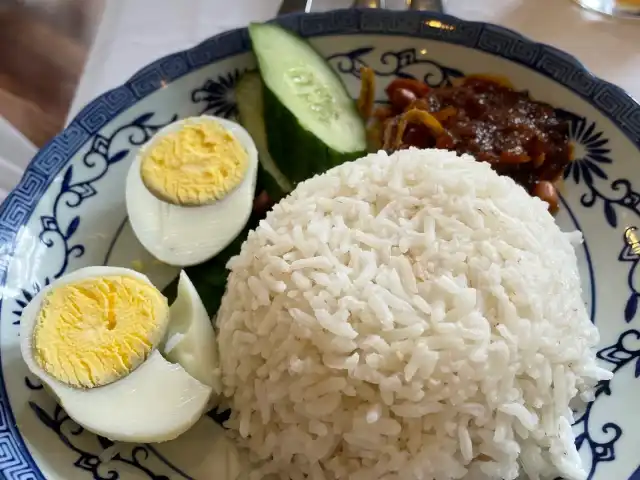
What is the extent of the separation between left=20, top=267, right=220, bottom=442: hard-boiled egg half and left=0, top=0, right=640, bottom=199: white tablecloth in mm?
829

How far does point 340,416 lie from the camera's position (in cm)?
146

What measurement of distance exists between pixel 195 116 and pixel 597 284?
4.04 feet

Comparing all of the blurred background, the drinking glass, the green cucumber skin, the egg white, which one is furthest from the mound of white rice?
the blurred background

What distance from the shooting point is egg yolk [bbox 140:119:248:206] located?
1890 mm

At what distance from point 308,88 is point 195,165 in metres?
0.42

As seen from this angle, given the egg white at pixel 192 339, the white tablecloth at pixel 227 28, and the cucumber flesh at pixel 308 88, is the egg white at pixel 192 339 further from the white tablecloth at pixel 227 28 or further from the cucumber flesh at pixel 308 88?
the white tablecloth at pixel 227 28

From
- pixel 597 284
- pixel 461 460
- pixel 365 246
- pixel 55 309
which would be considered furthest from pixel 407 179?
pixel 55 309

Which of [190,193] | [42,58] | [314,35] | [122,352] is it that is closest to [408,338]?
[122,352]

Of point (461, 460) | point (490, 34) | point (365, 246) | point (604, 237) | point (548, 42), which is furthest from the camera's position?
point (548, 42)

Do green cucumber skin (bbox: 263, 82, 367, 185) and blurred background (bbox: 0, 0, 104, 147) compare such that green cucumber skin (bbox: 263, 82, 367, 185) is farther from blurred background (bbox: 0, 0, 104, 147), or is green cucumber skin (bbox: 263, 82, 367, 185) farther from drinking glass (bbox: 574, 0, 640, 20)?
drinking glass (bbox: 574, 0, 640, 20)

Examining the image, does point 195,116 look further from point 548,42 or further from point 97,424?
point 548,42

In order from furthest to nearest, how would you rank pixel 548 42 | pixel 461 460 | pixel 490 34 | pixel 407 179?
pixel 548 42
pixel 490 34
pixel 407 179
pixel 461 460

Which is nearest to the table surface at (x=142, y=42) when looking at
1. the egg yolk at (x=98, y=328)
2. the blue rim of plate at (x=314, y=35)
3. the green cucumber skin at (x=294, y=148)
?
the blue rim of plate at (x=314, y=35)

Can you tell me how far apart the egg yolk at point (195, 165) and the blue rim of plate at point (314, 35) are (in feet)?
0.86
